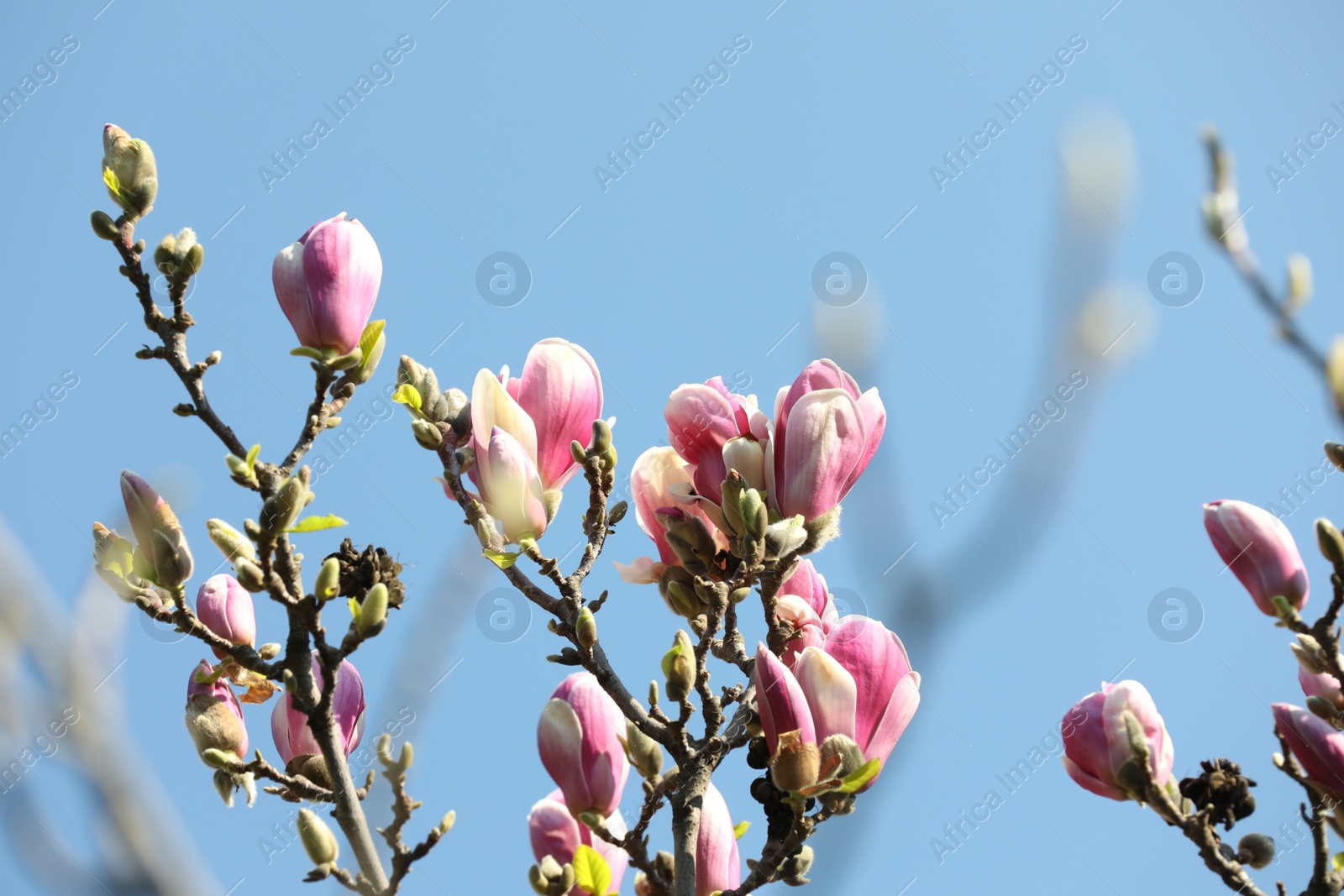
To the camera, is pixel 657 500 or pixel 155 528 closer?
pixel 155 528

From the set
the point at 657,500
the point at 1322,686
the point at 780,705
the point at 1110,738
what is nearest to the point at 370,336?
the point at 657,500

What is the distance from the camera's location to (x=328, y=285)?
143 cm

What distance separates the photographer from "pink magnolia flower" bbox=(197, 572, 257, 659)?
59.2 inches

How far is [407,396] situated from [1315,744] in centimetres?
134

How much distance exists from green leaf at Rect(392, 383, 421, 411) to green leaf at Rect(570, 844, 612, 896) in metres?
0.63

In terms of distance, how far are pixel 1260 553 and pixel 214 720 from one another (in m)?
A: 1.46

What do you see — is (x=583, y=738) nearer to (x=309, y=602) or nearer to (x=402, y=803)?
(x=402, y=803)

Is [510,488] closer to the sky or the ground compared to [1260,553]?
Result: closer to the sky

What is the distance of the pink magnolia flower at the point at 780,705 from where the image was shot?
1.29 meters

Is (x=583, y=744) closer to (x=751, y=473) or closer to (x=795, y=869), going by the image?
(x=795, y=869)

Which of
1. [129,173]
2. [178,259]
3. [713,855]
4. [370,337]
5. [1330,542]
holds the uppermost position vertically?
[129,173]

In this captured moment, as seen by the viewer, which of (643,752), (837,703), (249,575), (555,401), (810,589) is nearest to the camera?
(249,575)

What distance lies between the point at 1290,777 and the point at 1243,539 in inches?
13.4

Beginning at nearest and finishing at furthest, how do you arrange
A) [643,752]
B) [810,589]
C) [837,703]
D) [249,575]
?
[249,575] < [837,703] < [643,752] < [810,589]
